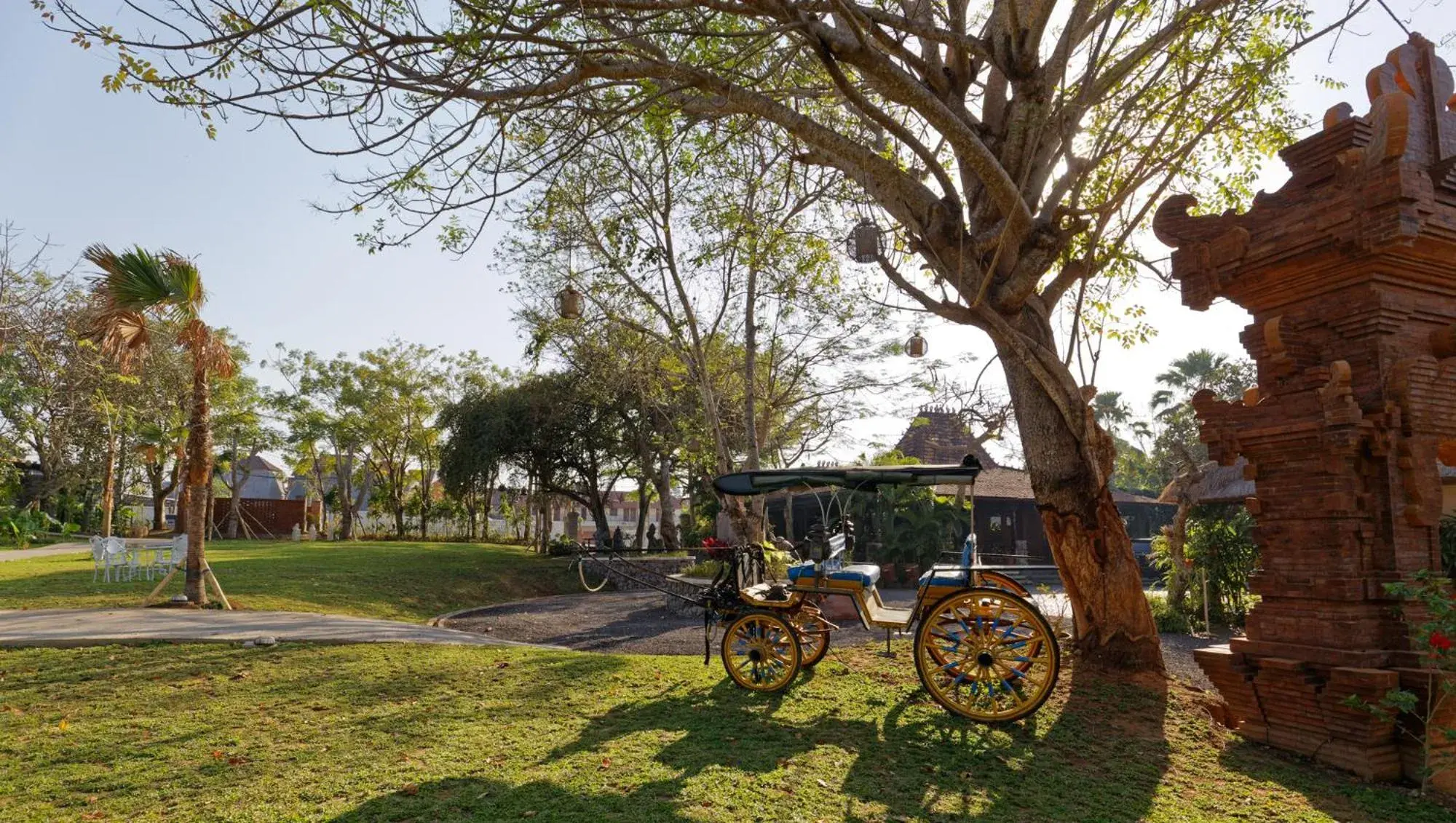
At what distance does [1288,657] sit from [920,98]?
460 cm

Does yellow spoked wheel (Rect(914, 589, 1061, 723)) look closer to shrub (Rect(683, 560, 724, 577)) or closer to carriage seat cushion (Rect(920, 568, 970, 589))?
carriage seat cushion (Rect(920, 568, 970, 589))

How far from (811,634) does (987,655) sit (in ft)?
6.20

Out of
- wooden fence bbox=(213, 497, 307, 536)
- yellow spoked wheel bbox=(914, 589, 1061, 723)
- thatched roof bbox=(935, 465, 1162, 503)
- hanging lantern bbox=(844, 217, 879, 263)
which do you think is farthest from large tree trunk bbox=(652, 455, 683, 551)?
yellow spoked wheel bbox=(914, 589, 1061, 723)

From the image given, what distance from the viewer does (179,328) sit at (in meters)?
11.3

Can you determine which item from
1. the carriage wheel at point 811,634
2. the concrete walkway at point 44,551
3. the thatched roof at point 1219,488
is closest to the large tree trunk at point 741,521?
the carriage wheel at point 811,634

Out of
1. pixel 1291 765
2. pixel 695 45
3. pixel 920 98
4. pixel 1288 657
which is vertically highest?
pixel 695 45

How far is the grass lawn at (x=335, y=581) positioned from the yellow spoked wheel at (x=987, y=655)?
9389 millimetres

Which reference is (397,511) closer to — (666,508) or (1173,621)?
(666,508)

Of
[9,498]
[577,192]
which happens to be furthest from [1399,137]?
[9,498]

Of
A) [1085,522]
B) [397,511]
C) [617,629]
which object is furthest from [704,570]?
[397,511]

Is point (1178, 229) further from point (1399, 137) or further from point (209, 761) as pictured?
point (209, 761)

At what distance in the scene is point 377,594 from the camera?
591 inches

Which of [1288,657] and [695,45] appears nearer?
[1288,657]

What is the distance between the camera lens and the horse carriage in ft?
20.3
